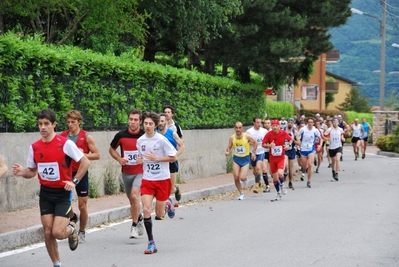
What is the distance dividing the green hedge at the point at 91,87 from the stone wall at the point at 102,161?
351 mm

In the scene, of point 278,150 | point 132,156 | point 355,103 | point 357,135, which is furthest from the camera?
point 355,103

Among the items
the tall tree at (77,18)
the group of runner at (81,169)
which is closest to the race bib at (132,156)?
the group of runner at (81,169)

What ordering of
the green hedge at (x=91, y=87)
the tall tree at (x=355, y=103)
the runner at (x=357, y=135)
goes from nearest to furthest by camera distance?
the green hedge at (x=91, y=87), the runner at (x=357, y=135), the tall tree at (x=355, y=103)

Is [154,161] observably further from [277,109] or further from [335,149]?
[277,109]

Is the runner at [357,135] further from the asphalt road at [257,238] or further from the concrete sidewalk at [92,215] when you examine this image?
the asphalt road at [257,238]

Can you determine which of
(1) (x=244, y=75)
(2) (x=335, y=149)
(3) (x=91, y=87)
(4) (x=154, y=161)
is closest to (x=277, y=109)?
(1) (x=244, y=75)

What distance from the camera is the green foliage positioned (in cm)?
4331

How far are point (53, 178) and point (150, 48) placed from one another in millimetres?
19764

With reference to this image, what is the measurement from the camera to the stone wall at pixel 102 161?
12.9 metres

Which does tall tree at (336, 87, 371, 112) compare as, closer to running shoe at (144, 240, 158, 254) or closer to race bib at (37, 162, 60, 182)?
running shoe at (144, 240, 158, 254)

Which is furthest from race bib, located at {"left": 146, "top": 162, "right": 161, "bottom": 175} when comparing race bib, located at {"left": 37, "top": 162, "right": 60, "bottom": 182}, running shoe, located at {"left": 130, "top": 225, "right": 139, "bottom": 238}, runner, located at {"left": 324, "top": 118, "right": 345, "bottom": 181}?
runner, located at {"left": 324, "top": 118, "right": 345, "bottom": 181}

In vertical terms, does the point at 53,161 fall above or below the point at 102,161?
above

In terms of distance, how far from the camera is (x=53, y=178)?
8.20 m

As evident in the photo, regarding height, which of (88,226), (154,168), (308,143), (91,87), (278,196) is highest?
(91,87)
